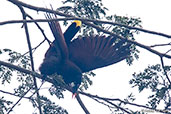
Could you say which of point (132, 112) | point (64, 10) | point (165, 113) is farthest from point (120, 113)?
point (64, 10)

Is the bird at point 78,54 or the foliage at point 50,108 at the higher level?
→ the bird at point 78,54

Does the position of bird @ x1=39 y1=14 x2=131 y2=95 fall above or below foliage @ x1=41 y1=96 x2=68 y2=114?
above

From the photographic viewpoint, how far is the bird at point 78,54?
14.0 ft

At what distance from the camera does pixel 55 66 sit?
4434 mm

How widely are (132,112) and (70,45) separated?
1.11 m

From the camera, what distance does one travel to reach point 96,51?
4.49 meters

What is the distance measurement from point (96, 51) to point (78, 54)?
9.1 inches

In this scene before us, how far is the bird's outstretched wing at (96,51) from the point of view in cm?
426

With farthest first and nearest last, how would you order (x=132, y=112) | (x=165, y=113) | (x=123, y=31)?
(x=123, y=31) < (x=132, y=112) < (x=165, y=113)

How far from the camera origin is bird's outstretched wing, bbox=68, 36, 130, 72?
168 inches

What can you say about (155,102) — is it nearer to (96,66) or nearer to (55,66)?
(96,66)

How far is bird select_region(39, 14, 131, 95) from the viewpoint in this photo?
4.25 m

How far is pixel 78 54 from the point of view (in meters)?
4.47

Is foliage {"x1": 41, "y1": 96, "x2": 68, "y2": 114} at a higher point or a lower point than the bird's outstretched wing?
lower
